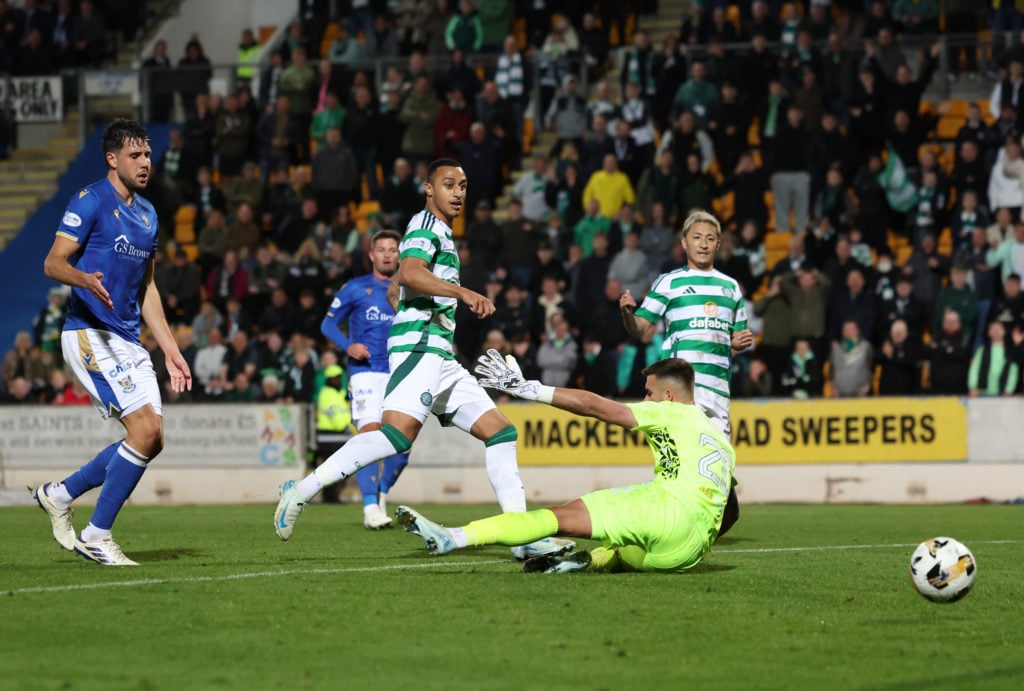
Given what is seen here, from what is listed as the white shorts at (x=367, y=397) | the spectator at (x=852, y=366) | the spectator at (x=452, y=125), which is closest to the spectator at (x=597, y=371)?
the spectator at (x=852, y=366)

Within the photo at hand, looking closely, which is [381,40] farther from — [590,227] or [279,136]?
[590,227]

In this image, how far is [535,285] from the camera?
2277cm

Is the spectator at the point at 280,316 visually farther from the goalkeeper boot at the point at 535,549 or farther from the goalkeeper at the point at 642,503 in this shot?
the goalkeeper at the point at 642,503

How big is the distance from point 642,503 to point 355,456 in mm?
1891

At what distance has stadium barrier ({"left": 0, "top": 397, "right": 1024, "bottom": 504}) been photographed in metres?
19.1

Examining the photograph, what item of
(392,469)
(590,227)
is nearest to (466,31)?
(590,227)

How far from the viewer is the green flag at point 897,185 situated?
73.9ft

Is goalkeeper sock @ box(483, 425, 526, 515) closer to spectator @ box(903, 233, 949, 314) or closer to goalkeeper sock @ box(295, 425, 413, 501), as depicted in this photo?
goalkeeper sock @ box(295, 425, 413, 501)

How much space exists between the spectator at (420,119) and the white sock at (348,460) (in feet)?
51.9

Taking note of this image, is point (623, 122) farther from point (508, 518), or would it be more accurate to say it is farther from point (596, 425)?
point (508, 518)

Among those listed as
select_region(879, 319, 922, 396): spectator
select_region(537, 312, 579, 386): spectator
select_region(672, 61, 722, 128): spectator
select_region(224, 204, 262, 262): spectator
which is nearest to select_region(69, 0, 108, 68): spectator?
select_region(224, 204, 262, 262): spectator

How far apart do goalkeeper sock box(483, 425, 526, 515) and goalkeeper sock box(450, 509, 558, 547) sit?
3.99ft

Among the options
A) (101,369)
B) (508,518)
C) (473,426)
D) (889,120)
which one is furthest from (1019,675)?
(889,120)

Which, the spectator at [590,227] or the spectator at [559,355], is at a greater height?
the spectator at [590,227]
